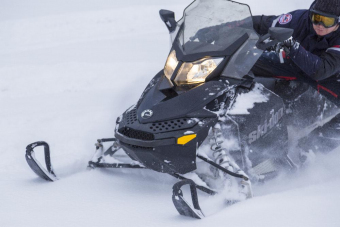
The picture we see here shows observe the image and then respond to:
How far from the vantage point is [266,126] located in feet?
10.5

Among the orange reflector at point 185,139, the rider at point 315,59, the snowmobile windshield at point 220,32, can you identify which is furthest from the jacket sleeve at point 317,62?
the orange reflector at point 185,139

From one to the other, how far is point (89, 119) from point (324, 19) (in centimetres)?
231

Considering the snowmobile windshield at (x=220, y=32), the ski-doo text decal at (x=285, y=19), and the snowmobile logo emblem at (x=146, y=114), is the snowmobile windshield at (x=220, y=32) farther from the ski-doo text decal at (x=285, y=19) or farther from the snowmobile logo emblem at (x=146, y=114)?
the ski-doo text decal at (x=285, y=19)

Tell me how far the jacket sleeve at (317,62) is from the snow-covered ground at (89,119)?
2.59ft

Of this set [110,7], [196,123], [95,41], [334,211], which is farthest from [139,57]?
[334,211]

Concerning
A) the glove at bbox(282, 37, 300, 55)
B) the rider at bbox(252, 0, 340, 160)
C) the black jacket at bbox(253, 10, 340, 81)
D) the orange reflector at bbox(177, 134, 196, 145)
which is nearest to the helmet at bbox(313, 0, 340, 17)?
the rider at bbox(252, 0, 340, 160)

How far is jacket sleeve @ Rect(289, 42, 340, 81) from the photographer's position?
3.28 m

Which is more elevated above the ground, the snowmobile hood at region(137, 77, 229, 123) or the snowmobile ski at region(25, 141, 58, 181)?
the snowmobile hood at region(137, 77, 229, 123)

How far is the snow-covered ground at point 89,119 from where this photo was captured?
9.48 feet

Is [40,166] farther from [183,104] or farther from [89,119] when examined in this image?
[183,104]

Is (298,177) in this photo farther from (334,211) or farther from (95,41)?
(95,41)

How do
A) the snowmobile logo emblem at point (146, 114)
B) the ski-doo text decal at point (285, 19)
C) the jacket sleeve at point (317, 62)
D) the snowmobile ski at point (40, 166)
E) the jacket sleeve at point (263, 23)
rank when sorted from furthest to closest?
the jacket sleeve at point (263, 23) → the ski-doo text decal at point (285, 19) → the snowmobile ski at point (40, 166) → the jacket sleeve at point (317, 62) → the snowmobile logo emblem at point (146, 114)

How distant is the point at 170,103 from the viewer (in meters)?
3.01

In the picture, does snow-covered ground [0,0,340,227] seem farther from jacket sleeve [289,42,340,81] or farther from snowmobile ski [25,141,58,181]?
jacket sleeve [289,42,340,81]
